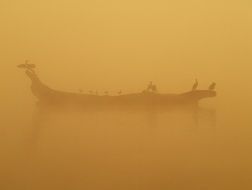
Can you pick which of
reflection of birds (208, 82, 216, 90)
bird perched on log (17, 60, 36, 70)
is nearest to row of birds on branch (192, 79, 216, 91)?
reflection of birds (208, 82, 216, 90)

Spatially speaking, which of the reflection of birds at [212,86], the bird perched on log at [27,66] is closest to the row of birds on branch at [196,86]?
the reflection of birds at [212,86]

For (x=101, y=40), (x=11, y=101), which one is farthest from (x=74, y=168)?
(x=101, y=40)

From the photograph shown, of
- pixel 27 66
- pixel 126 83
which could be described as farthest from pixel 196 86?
pixel 27 66

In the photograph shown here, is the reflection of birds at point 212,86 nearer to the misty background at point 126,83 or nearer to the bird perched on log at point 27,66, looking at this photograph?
the misty background at point 126,83

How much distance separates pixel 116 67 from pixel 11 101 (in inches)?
16.6

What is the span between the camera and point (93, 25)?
4.88ft

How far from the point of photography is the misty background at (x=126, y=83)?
138cm

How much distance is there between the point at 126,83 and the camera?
1434 millimetres

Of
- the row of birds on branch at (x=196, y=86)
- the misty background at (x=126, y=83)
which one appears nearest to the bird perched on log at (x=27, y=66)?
the misty background at (x=126, y=83)

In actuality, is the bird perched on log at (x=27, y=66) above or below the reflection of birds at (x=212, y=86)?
above

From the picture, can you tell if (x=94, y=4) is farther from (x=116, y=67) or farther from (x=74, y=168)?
(x=74, y=168)

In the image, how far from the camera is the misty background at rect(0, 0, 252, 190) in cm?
138

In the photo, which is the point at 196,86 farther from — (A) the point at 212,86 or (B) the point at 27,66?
(B) the point at 27,66

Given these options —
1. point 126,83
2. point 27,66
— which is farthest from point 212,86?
point 27,66
